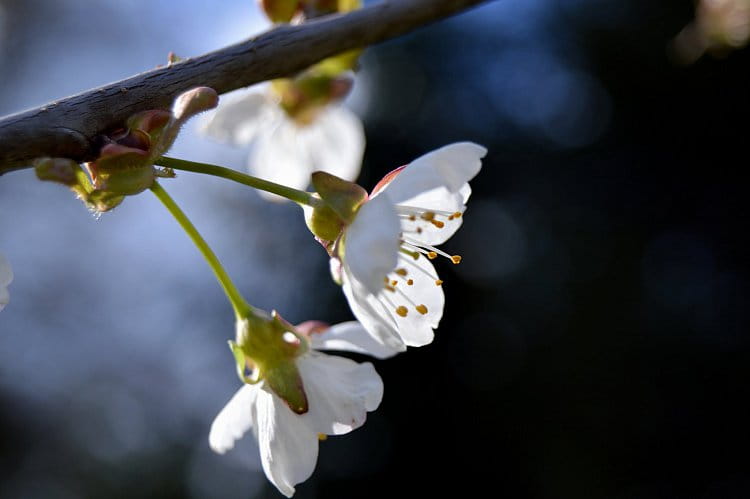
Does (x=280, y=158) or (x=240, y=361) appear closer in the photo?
(x=240, y=361)

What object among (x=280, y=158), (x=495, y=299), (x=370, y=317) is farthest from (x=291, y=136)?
(x=495, y=299)

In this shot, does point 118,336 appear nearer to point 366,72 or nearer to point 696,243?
point 366,72

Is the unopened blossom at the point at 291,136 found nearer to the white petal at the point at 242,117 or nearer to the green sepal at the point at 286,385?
the white petal at the point at 242,117

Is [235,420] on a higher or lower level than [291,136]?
lower

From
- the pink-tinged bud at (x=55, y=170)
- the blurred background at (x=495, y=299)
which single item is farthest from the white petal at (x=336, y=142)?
the blurred background at (x=495, y=299)

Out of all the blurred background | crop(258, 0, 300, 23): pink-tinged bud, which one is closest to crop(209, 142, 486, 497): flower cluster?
crop(258, 0, 300, 23): pink-tinged bud

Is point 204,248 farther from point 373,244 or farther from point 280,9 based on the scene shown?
point 280,9

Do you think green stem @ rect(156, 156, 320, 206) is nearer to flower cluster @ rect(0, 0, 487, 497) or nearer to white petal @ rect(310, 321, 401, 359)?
flower cluster @ rect(0, 0, 487, 497)
